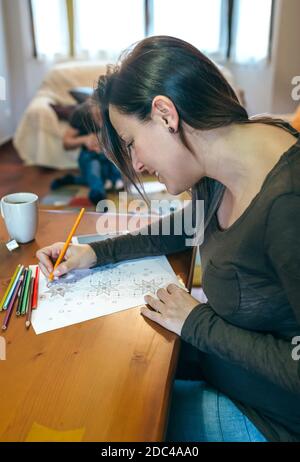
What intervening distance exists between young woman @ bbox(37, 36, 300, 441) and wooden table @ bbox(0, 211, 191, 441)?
0.24 feet

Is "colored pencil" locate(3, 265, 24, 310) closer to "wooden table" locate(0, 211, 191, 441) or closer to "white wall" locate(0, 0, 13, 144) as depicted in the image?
"wooden table" locate(0, 211, 191, 441)

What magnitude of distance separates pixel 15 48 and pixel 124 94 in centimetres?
443

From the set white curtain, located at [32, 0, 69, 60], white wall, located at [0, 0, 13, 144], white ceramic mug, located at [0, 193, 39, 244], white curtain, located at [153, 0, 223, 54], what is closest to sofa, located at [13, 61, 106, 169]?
white wall, located at [0, 0, 13, 144]

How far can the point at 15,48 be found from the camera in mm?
4703

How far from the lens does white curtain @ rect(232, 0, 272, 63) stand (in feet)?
14.3

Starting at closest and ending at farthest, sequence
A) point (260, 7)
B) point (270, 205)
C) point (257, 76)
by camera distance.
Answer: point (270, 205) → point (260, 7) → point (257, 76)

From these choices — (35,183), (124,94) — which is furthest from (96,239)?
(35,183)

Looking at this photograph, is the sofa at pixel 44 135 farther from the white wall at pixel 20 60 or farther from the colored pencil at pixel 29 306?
the colored pencil at pixel 29 306

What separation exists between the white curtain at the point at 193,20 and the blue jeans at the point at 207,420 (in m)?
4.06

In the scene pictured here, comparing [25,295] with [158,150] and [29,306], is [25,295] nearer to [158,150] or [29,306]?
[29,306]

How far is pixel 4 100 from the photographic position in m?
4.62

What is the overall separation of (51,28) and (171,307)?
4.49m

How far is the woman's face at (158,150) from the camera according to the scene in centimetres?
78
